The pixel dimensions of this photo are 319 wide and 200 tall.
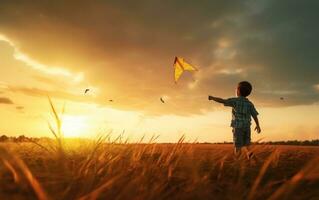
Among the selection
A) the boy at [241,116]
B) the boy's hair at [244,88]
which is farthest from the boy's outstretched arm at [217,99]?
the boy's hair at [244,88]

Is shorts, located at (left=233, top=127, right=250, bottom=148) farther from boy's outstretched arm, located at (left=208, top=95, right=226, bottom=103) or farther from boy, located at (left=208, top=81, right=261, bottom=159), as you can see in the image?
boy's outstretched arm, located at (left=208, top=95, right=226, bottom=103)

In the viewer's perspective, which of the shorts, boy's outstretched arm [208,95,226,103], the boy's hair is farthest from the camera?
the boy's hair

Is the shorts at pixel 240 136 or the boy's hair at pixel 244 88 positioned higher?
the boy's hair at pixel 244 88

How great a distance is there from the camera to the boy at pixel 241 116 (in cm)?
822

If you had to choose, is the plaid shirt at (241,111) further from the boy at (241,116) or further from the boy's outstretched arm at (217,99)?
the boy's outstretched arm at (217,99)

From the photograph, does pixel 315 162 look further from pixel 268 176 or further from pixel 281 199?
pixel 268 176

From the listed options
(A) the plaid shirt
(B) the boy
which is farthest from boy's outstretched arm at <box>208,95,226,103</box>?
(A) the plaid shirt

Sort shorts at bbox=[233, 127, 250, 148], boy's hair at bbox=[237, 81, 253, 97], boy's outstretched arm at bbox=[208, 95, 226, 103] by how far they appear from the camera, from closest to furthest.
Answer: boy's outstretched arm at bbox=[208, 95, 226, 103] < shorts at bbox=[233, 127, 250, 148] < boy's hair at bbox=[237, 81, 253, 97]

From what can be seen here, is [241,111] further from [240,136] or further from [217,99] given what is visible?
[217,99]

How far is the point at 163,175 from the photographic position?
10.7 feet

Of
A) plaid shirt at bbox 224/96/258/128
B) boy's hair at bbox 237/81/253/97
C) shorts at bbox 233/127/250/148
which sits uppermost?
boy's hair at bbox 237/81/253/97

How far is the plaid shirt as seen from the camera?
8289 millimetres

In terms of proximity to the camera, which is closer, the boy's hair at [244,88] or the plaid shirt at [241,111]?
the plaid shirt at [241,111]

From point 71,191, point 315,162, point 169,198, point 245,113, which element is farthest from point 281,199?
point 245,113
